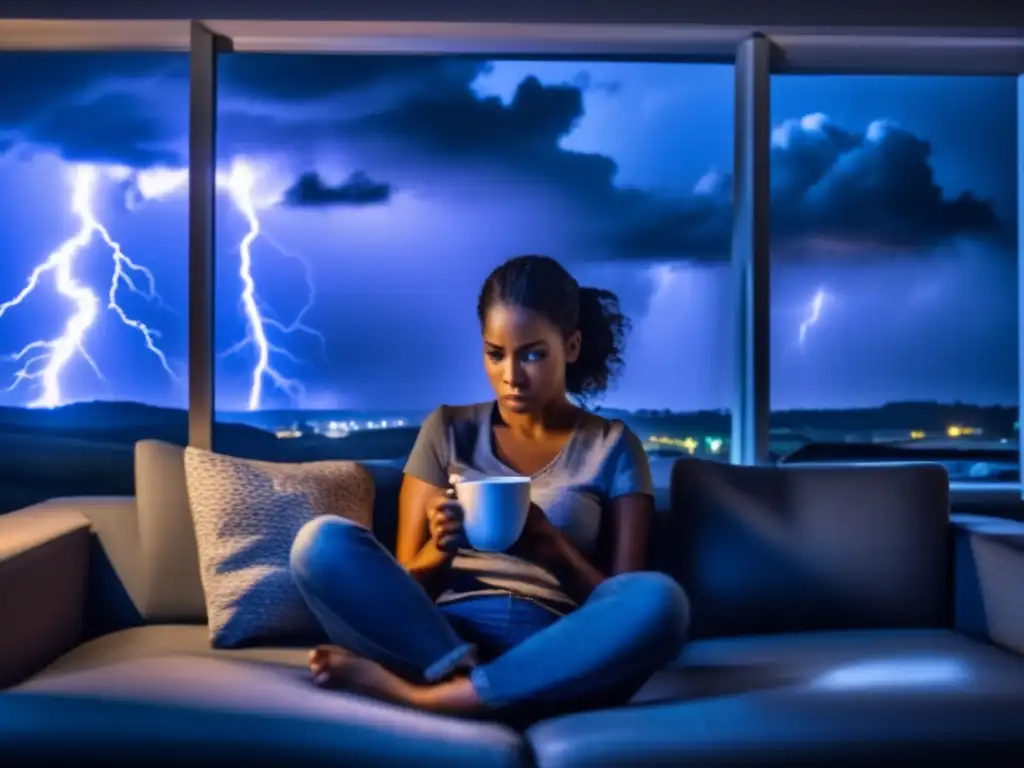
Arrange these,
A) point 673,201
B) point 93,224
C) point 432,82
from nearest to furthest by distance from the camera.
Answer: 1. point 93,224
2. point 673,201
3. point 432,82

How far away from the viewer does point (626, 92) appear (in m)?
4.12

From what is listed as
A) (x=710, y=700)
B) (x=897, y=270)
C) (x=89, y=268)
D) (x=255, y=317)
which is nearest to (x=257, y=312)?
(x=255, y=317)

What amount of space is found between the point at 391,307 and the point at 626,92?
56.1 inches

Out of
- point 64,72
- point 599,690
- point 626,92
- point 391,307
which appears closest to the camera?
point 599,690

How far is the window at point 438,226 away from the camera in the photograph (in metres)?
2.58

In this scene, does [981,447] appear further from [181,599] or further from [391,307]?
[181,599]

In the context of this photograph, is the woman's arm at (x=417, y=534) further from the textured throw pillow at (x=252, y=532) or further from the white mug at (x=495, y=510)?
the white mug at (x=495, y=510)

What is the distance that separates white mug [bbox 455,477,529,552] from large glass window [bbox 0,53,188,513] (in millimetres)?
1228

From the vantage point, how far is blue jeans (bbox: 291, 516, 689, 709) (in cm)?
138

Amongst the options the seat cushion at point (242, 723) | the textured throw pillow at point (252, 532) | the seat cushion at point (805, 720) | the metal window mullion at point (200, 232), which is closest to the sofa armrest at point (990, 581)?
the seat cushion at point (805, 720)

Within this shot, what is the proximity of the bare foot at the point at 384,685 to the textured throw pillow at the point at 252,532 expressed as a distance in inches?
14.9

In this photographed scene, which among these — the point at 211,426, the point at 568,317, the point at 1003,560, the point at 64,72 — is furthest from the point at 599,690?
the point at 64,72

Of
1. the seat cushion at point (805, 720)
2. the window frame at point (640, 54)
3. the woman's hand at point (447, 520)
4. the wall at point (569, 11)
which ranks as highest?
the wall at point (569, 11)

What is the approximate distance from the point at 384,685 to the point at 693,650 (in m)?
0.68
